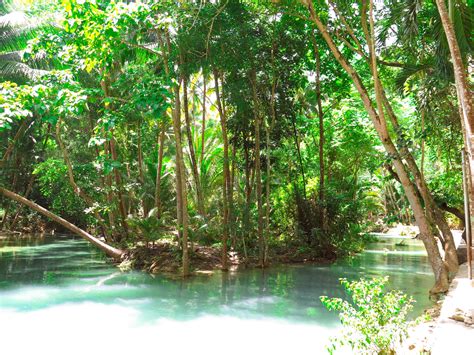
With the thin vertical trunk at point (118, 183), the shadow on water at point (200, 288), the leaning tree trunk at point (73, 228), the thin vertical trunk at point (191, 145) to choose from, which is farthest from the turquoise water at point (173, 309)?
the thin vertical trunk at point (191, 145)

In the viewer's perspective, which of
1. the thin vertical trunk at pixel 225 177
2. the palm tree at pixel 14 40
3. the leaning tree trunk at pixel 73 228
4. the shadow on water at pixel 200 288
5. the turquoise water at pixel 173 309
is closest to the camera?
the turquoise water at pixel 173 309

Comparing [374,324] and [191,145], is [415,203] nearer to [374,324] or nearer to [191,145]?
[374,324]

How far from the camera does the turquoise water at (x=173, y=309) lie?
5.65 metres

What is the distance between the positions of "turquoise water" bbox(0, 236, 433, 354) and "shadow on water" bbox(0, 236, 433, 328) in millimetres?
20

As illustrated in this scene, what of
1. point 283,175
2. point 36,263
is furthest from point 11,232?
point 283,175

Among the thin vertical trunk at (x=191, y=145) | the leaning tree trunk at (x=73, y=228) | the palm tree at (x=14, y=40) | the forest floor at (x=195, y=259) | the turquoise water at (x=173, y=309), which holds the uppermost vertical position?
the palm tree at (x=14, y=40)

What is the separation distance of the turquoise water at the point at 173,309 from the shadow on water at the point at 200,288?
2cm

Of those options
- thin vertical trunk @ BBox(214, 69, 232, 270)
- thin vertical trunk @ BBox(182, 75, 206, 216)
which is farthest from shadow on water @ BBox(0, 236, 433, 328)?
thin vertical trunk @ BBox(182, 75, 206, 216)

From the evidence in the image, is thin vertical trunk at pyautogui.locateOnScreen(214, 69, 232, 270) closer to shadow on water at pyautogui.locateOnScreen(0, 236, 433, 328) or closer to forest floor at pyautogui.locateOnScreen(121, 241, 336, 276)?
shadow on water at pyautogui.locateOnScreen(0, 236, 433, 328)

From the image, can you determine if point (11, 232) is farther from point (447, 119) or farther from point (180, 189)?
point (447, 119)

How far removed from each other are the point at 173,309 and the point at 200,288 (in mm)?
1873

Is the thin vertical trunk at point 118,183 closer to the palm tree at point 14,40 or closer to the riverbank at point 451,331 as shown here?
the palm tree at point 14,40

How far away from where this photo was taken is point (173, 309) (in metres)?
7.52

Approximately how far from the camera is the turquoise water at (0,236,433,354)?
5652 mm
